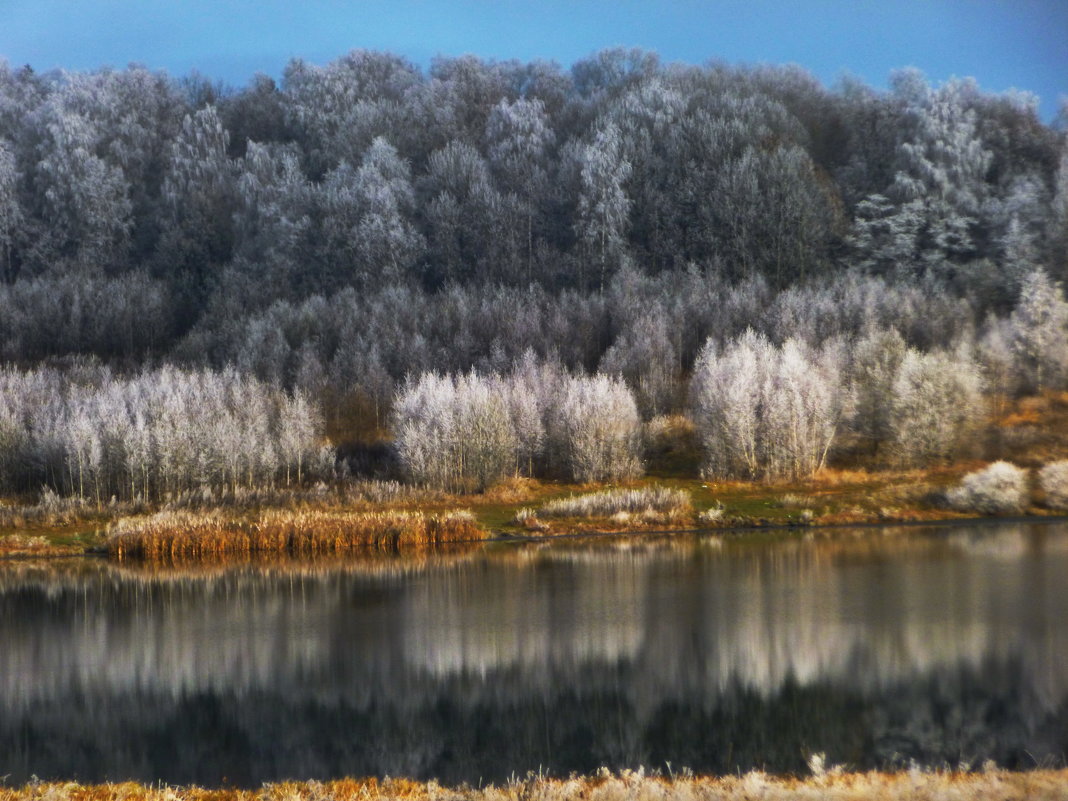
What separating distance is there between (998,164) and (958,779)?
94.7 m

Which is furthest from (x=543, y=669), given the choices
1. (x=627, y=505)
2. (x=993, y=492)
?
(x=993, y=492)

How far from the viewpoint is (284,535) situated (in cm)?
4784

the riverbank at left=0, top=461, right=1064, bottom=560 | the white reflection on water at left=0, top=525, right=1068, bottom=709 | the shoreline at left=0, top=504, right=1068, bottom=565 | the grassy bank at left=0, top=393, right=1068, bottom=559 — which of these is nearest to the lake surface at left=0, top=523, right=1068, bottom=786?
the white reflection on water at left=0, top=525, right=1068, bottom=709

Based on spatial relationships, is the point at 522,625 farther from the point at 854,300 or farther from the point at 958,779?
the point at 854,300

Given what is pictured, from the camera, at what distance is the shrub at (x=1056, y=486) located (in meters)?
51.1

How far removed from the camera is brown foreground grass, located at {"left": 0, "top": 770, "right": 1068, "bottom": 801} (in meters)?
13.4

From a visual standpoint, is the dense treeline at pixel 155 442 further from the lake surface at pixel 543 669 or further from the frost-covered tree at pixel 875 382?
the frost-covered tree at pixel 875 382

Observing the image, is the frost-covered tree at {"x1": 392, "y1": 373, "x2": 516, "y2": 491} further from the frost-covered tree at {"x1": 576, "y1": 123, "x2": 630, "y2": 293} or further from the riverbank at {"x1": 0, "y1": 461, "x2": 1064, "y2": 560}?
the frost-covered tree at {"x1": 576, "y1": 123, "x2": 630, "y2": 293}

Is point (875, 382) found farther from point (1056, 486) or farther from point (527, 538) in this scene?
point (527, 538)

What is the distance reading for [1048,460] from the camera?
187 ft

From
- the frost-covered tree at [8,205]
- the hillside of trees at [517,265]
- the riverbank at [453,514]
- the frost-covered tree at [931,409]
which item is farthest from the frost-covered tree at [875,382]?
the frost-covered tree at [8,205]

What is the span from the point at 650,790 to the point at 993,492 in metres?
→ 41.9

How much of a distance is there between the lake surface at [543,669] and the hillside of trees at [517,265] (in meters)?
25.2

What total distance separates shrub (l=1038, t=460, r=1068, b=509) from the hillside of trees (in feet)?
29.8
